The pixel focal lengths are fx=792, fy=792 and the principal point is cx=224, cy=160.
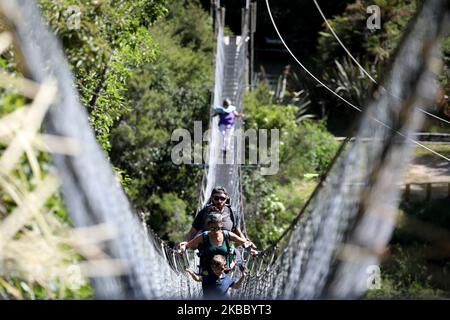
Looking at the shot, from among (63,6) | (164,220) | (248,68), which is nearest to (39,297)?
(63,6)

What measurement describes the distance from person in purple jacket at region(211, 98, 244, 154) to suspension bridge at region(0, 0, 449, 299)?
559cm

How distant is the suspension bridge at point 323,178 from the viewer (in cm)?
118

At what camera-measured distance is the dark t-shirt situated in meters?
3.41

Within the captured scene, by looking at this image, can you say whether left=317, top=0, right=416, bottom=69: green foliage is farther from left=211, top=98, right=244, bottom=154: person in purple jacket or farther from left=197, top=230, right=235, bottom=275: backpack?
left=197, top=230, right=235, bottom=275: backpack

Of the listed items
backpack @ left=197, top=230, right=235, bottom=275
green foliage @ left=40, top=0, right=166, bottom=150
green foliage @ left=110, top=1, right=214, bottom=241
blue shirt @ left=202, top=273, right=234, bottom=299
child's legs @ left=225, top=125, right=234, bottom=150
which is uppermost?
green foliage @ left=40, top=0, right=166, bottom=150

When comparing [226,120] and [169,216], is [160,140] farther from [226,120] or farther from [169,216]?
[226,120]

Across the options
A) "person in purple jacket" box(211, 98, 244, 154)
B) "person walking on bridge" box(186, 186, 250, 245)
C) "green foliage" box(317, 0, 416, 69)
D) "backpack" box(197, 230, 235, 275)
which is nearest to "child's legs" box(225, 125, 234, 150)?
"person in purple jacket" box(211, 98, 244, 154)

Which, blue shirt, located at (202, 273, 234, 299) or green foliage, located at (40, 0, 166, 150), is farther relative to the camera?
green foliage, located at (40, 0, 166, 150)

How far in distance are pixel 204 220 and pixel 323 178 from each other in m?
1.98

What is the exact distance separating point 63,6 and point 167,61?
323 inches

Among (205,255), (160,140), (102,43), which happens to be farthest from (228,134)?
(205,255)

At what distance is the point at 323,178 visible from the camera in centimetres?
146
